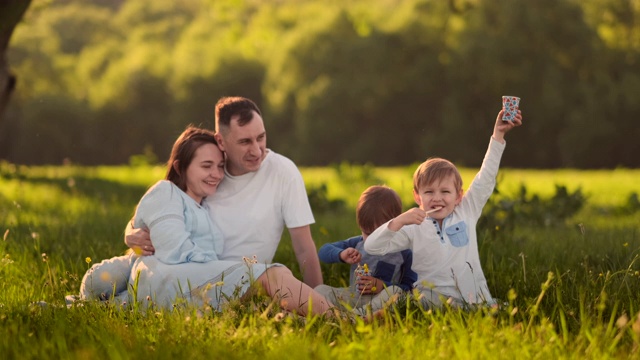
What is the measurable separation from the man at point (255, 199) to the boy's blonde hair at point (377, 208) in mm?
418

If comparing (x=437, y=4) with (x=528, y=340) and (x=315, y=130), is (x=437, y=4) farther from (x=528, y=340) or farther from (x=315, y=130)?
(x=528, y=340)

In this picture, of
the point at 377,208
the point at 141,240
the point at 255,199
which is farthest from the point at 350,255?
the point at 141,240

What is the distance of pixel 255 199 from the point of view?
555 centimetres

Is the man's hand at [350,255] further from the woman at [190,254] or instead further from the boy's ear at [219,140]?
the boy's ear at [219,140]

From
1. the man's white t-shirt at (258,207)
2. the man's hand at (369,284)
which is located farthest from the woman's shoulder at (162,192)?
the man's hand at (369,284)

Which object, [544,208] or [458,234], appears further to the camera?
[544,208]

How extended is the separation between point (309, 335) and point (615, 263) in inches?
98.8

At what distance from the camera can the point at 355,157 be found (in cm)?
3916

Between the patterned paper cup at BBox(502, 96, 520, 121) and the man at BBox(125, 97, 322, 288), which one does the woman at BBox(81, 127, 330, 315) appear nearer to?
the man at BBox(125, 97, 322, 288)

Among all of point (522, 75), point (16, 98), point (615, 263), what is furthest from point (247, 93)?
point (615, 263)

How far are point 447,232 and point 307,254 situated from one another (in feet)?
3.77

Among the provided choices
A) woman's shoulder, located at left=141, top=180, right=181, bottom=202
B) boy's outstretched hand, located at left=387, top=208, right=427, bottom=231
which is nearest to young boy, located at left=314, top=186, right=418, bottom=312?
boy's outstretched hand, located at left=387, top=208, right=427, bottom=231

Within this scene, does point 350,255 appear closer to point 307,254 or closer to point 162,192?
point 307,254

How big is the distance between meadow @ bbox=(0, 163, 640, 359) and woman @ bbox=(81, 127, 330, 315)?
0.53 ft
